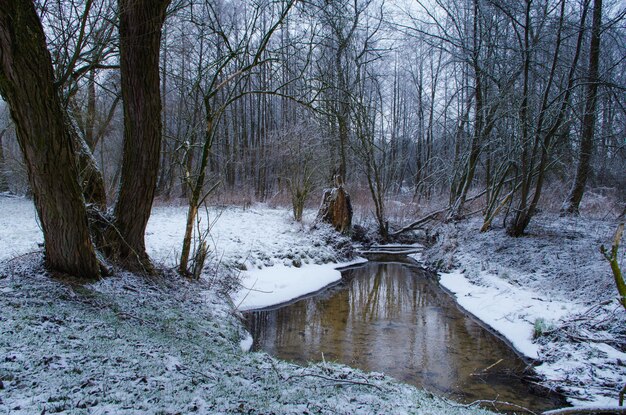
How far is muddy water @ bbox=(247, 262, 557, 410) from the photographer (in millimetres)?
4888

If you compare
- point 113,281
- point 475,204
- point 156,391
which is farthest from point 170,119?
point 156,391

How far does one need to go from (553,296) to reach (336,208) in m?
7.71

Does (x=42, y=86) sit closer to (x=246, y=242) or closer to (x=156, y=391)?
→ (x=156, y=391)

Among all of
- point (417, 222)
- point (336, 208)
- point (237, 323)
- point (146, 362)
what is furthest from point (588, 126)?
point (146, 362)

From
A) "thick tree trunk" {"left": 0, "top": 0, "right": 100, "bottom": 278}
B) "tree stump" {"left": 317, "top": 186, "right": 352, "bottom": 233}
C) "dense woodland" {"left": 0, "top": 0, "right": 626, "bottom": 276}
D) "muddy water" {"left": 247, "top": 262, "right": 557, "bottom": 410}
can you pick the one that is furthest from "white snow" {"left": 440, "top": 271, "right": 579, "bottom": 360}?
"thick tree trunk" {"left": 0, "top": 0, "right": 100, "bottom": 278}

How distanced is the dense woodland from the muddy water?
229cm

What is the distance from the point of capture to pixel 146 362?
3285mm

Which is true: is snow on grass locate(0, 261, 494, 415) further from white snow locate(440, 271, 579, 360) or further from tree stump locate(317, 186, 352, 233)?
tree stump locate(317, 186, 352, 233)

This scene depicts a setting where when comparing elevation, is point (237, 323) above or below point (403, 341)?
above

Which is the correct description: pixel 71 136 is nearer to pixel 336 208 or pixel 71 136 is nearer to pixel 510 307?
A: pixel 510 307

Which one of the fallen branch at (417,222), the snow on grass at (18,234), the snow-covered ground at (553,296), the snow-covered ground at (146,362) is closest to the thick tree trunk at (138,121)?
the snow-covered ground at (146,362)

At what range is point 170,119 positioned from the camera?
2147 centimetres

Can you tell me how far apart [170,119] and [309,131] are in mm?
9308

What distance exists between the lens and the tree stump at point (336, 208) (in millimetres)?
13602
